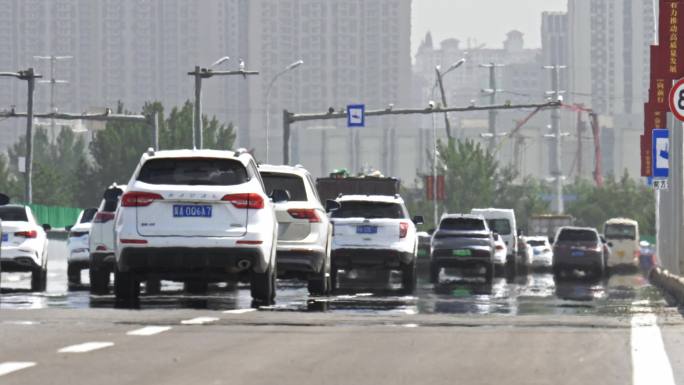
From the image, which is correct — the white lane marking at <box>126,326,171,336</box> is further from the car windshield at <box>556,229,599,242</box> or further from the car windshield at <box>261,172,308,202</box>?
the car windshield at <box>556,229,599,242</box>

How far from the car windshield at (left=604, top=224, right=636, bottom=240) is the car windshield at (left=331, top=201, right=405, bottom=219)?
5410 centimetres

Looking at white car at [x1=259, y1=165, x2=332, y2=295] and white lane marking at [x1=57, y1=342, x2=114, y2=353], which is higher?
white car at [x1=259, y1=165, x2=332, y2=295]

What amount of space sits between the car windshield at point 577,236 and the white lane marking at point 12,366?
167 ft

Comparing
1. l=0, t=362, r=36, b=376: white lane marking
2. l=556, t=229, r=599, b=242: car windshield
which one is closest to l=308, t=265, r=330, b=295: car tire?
l=0, t=362, r=36, b=376: white lane marking

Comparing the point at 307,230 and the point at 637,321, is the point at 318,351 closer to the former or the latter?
the point at 637,321

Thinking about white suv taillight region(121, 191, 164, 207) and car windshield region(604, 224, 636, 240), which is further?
car windshield region(604, 224, 636, 240)

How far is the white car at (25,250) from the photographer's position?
33844mm

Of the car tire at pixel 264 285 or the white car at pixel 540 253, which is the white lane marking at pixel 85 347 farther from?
the white car at pixel 540 253

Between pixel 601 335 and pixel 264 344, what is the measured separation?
3.48 meters

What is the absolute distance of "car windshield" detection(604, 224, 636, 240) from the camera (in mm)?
89250

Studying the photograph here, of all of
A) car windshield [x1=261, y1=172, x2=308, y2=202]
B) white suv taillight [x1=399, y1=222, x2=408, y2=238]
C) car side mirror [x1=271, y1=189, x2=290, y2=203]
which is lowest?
white suv taillight [x1=399, y1=222, x2=408, y2=238]

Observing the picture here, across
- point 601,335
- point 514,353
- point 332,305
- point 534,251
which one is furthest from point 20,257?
point 534,251

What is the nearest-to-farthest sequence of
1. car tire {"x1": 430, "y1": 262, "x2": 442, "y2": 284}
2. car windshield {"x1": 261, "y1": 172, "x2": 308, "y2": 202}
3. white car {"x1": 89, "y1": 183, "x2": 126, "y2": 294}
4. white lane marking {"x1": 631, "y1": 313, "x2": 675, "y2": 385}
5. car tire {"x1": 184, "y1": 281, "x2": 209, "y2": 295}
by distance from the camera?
white lane marking {"x1": 631, "y1": 313, "x2": 675, "y2": 385}
car windshield {"x1": 261, "y1": 172, "x2": 308, "y2": 202}
white car {"x1": 89, "y1": 183, "x2": 126, "y2": 294}
car tire {"x1": 184, "y1": 281, "x2": 209, "y2": 295}
car tire {"x1": 430, "y1": 262, "x2": 442, "y2": 284}

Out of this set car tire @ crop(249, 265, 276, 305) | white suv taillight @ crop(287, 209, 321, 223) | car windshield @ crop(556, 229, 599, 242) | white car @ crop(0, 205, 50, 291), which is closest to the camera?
car tire @ crop(249, 265, 276, 305)
